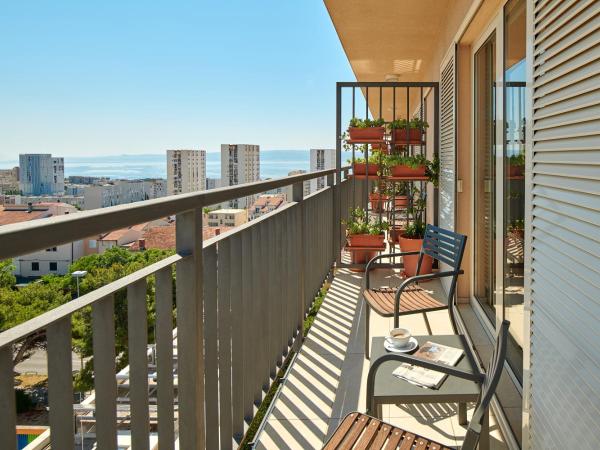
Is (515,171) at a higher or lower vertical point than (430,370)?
higher

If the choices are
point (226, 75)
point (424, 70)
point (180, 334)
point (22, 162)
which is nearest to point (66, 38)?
point (226, 75)

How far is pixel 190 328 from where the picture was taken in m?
1.34

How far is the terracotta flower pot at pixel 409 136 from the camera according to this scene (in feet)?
17.5

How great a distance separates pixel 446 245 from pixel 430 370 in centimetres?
139

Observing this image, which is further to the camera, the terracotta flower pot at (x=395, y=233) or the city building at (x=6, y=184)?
the city building at (x=6, y=184)

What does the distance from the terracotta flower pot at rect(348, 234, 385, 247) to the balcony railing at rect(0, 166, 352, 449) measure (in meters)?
2.48

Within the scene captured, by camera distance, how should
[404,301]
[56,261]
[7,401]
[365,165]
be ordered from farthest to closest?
[365,165], [404,301], [56,261], [7,401]

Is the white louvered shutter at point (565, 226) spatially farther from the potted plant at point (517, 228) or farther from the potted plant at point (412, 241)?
the potted plant at point (412, 241)

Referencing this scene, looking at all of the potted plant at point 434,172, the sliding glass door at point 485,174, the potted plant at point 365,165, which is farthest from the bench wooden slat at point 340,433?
the potted plant at point 365,165

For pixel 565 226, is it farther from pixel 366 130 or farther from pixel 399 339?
pixel 366 130

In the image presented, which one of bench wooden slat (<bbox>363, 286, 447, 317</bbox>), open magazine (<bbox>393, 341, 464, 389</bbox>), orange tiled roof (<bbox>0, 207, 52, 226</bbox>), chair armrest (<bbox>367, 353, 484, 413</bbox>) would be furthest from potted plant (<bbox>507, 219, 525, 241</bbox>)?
orange tiled roof (<bbox>0, 207, 52, 226</bbox>)

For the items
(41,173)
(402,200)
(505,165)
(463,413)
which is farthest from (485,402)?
(41,173)

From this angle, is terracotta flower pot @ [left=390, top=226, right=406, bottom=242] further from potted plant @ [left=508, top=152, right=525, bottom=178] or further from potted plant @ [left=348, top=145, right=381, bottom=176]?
potted plant @ [left=508, top=152, right=525, bottom=178]

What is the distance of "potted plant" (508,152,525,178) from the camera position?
2.34 m
